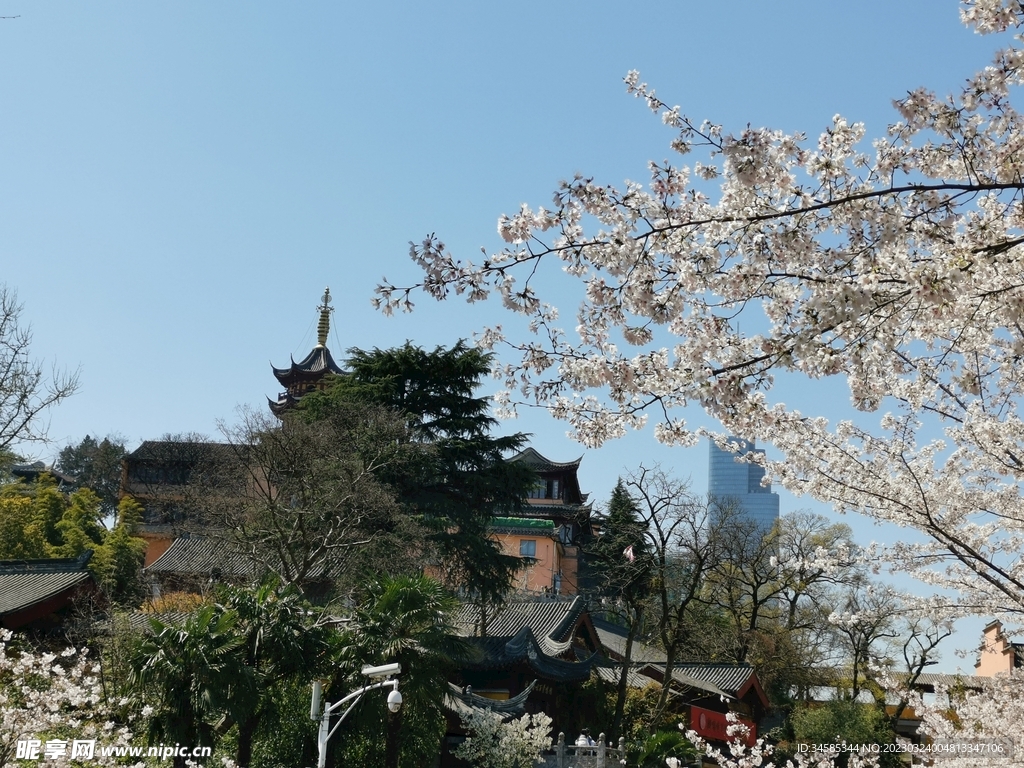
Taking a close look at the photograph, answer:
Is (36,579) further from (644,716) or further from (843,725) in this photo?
(843,725)

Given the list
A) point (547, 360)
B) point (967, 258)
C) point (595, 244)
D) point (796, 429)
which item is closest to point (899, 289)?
point (967, 258)

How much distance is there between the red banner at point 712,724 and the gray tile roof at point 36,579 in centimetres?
1852

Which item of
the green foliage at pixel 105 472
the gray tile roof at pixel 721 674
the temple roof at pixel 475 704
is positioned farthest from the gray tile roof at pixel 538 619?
the green foliage at pixel 105 472

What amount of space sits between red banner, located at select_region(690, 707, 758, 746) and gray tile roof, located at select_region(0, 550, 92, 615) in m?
18.5

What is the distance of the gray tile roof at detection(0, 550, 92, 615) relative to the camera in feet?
79.5

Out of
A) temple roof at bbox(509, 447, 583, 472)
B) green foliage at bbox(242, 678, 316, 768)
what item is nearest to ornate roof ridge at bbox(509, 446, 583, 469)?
temple roof at bbox(509, 447, 583, 472)

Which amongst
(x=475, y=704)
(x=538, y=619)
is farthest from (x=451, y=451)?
(x=475, y=704)

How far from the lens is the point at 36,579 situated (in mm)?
25547

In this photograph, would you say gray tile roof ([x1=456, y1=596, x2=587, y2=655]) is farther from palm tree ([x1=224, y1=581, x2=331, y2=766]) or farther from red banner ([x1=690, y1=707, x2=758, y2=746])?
palm tree ([x1=224, y1=581, x2=331, y2=766])

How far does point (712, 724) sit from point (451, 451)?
12.3 meters

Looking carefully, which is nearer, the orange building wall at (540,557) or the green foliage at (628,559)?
the green foliage at (628,559)

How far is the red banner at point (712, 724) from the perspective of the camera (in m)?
28.5

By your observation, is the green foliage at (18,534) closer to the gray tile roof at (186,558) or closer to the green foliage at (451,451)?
the gray tile roof at (186,558)

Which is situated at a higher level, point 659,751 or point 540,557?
point 540,557
